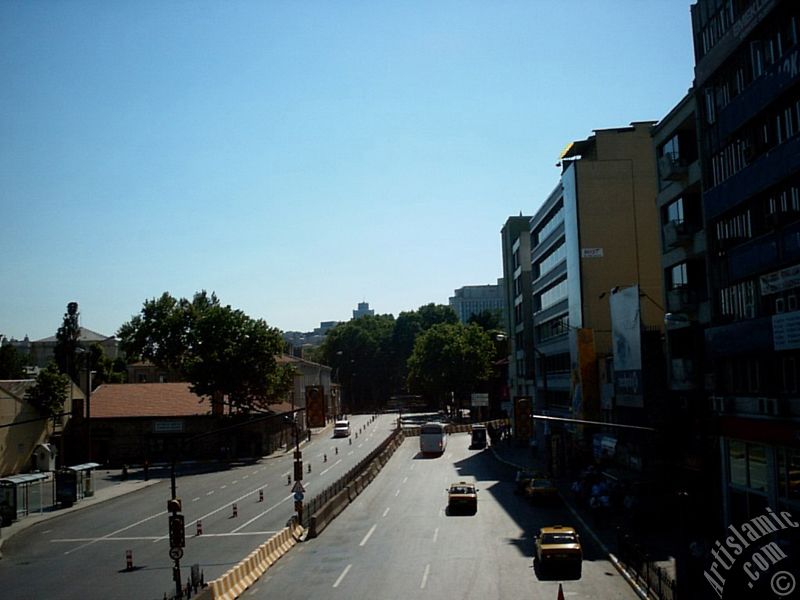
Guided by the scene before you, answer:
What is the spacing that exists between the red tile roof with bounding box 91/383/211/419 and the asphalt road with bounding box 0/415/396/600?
756 inches

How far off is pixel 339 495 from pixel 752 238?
89.7ft

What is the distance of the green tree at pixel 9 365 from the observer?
117 m

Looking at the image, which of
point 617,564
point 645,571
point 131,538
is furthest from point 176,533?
point 131,538

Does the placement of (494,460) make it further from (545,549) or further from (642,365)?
(545,549)

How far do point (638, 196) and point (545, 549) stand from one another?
39.1 metres

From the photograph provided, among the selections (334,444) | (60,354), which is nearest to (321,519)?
(334,444)

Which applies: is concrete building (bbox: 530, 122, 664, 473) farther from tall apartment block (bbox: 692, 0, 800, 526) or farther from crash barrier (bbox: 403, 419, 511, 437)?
crash barrier (bbox: 403, 419, 511, 437)

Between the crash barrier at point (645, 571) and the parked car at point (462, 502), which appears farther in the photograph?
the parked car at point (462, 502)

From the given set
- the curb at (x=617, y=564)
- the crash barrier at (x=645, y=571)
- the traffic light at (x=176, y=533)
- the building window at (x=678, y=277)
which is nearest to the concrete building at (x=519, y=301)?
the curb at (x=617, y=564)

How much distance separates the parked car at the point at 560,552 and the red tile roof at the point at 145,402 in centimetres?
6286

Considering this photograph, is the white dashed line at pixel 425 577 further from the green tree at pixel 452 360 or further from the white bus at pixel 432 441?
the green tree at pixel 452 360

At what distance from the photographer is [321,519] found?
134ft

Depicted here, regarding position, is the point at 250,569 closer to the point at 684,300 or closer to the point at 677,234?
the point at 684,300

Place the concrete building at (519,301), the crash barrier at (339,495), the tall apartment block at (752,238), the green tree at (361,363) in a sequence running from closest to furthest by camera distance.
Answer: the tall apartment block at (752,238) < the crash barrier at (339,495) < the concrete building at (519,301) < the green tree at (361,363)
